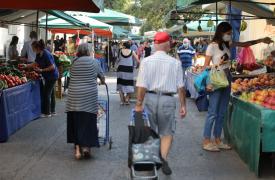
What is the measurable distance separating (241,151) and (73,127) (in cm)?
259

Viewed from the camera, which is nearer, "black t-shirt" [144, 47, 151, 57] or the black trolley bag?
the black trolley bag

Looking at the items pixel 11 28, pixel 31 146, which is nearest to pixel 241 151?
pixel 31 146

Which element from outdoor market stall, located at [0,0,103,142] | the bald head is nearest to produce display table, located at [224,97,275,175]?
the bald head

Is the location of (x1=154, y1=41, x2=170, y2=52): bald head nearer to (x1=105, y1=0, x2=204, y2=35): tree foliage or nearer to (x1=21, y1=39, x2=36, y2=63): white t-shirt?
(x1=21, y1=39, x2=36, y2=63): white t-shirt

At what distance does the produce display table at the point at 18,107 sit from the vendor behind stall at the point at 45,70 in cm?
21

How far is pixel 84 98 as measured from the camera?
25.4 ft

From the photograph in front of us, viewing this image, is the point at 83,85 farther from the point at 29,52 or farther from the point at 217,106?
the point at 29,52

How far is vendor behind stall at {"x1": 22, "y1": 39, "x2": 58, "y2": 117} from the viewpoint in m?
11.9

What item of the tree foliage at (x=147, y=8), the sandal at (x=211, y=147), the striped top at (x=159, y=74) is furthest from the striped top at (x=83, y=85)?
the tree foliage at (x=147, y=8)

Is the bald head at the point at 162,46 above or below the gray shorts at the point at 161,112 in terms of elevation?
above

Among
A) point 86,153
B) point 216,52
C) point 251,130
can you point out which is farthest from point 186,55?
point 251,130

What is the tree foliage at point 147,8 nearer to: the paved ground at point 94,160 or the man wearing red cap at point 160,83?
the paved ground at point 94,160

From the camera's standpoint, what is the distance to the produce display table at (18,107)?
9180mm

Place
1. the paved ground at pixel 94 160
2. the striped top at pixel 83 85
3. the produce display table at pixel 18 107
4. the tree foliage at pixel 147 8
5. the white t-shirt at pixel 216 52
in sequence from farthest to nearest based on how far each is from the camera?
the tree foliage at pixel 147 8 → the produce display table at pixel 18 107 → the white t-shirt at pixel 216 52 → the striped top at pixel 83 85 → the paved ground at pixel 94 160
